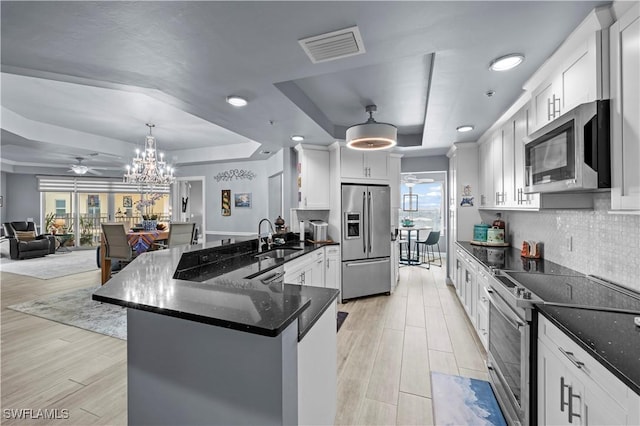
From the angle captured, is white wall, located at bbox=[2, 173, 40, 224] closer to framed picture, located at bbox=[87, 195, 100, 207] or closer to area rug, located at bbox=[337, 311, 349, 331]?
framed picture, located at bbox=[87, 195, 100, 207]

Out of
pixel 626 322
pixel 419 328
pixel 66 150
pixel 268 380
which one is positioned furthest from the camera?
pixel 66 150

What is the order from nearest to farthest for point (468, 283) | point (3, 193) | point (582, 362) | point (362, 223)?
1. point (582, 362)
2. point (468, 283)
3. point (362, 223)
4. point (3, 193)

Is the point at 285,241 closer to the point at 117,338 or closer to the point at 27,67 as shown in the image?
the point at 117,338

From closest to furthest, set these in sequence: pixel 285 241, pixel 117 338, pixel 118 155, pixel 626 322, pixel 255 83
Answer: pixel 626 322
pixel 255 83
pixel 117 338
pixel 285 241
pixel 118 155

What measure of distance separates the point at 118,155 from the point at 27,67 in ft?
15.0

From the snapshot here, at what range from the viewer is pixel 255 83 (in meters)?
2.26

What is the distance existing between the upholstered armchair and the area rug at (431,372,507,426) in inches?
385

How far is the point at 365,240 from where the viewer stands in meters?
4.34

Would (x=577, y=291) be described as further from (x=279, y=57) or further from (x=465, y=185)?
(x=465, y=185)

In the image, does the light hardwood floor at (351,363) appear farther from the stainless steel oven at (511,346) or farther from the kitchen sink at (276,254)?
the kitchen sink at (276,254)

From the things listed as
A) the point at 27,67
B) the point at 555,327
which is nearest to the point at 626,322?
the point at 555,327

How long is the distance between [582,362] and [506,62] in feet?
5.95

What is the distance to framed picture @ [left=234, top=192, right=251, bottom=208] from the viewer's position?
6.70 meters

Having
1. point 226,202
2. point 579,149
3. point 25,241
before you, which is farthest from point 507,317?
point 25,241
